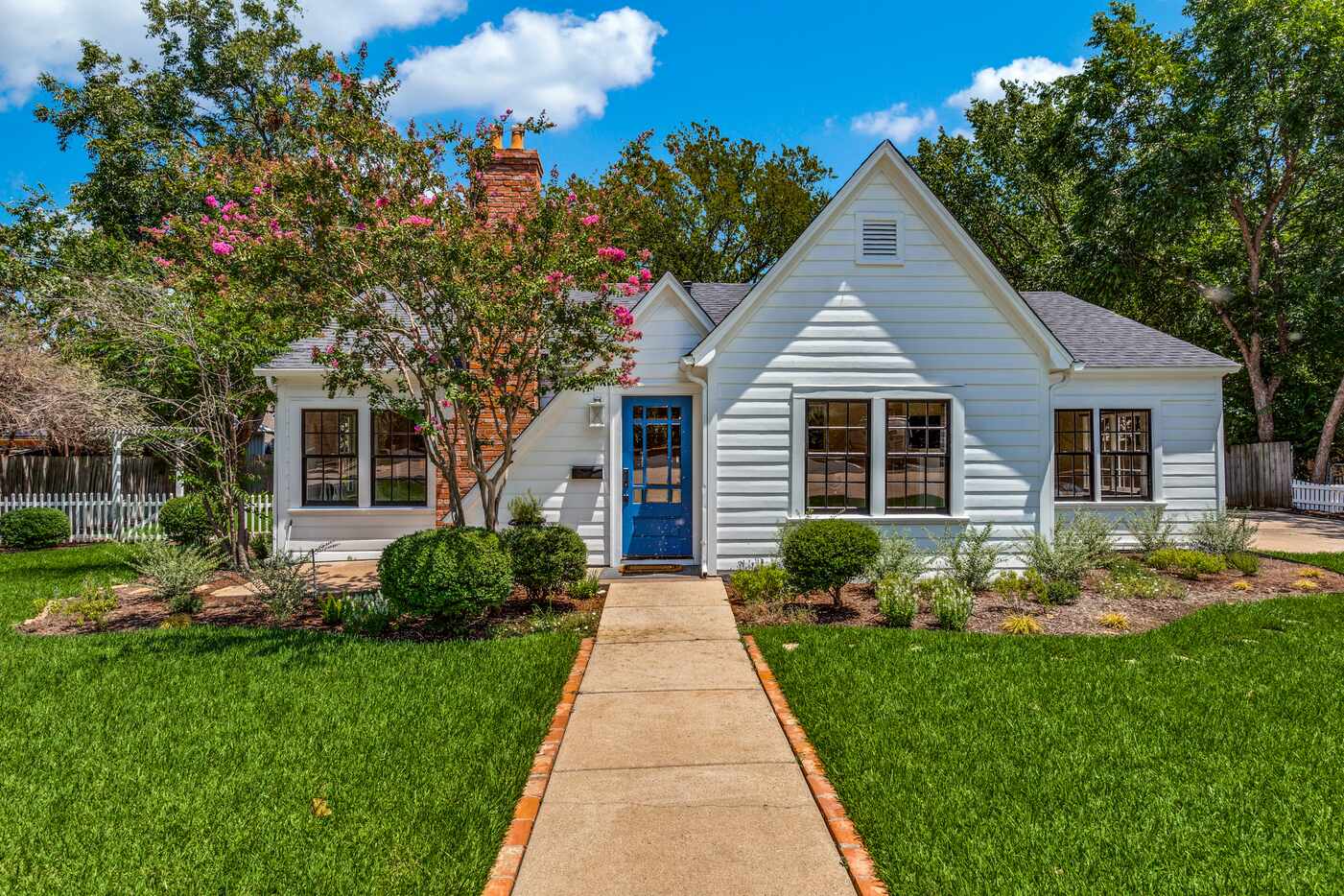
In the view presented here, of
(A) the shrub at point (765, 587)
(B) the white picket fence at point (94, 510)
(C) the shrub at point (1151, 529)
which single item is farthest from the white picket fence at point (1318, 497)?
(B) the white picket fence at point (94, 510)

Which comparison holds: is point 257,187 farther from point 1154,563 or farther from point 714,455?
point 1154,563

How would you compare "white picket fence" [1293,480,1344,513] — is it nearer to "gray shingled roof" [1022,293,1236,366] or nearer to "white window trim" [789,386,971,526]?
"gray shingled roof" [1022,293,1236,366]

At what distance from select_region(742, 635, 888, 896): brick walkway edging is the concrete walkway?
52 mm

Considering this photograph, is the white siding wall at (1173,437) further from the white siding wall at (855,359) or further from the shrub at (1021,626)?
the shrub at (1021,626)

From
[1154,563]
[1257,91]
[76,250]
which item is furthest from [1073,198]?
[76,250]

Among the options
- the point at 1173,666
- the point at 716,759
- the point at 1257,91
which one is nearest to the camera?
the point at 716,759

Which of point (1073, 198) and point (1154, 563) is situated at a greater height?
point (1073, 198)

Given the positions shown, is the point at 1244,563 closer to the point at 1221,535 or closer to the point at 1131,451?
the point at 1221,535

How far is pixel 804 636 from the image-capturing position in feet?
23.4

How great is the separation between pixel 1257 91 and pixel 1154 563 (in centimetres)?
1703

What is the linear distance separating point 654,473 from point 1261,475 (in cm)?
1943

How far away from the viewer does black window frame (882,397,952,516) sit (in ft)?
32.5

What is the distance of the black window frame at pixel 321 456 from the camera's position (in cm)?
1190

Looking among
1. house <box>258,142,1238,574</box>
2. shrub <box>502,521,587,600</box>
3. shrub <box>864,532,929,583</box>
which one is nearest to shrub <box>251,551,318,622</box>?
shrub <box>502,521,587,600</box>
